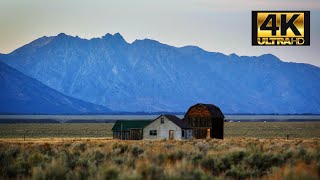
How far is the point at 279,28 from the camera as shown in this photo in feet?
99.0

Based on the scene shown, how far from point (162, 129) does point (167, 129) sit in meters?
0.93

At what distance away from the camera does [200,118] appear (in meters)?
82.2

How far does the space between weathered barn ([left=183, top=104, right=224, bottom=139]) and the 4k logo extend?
50617 millimetres

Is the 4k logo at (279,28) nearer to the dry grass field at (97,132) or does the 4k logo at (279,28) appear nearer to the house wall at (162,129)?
the house wall at (162,129)

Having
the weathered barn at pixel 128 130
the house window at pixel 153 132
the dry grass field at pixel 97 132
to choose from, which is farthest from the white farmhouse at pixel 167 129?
the dry grass field at pixel 97 132

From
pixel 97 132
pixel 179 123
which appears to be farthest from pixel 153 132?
pixel 97 132

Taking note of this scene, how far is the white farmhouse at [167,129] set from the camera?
261 feet

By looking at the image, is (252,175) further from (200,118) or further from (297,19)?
(200,118)

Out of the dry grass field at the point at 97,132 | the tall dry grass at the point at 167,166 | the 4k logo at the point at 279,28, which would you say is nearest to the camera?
the tall dry grass at the point at 167,166

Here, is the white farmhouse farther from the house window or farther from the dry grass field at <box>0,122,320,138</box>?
the dry grass field at <box>0,122,320,138</box>

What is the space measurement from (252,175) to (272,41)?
9.50 m

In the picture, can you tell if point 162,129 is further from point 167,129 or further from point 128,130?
point 128,130

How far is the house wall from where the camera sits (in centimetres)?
7988

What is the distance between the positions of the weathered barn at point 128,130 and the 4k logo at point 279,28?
51.7 m
